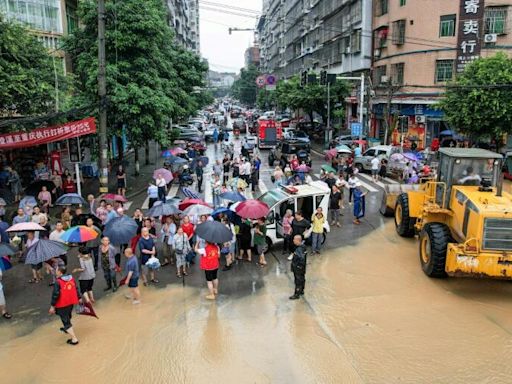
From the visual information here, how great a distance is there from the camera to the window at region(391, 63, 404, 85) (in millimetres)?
35869

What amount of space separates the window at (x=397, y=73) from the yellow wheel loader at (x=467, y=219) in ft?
82.5

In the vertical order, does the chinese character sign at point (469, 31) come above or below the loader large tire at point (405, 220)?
above

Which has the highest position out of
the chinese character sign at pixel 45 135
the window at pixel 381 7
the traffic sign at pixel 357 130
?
the window at pixel 381 7

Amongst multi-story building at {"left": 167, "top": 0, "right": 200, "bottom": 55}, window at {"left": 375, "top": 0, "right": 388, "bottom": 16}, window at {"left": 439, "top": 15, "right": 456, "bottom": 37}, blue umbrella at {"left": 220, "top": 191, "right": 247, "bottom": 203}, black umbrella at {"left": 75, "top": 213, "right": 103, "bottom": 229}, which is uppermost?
multi-story building at {"left": 167, "top": 0, "right": 200, "bottom": 55}

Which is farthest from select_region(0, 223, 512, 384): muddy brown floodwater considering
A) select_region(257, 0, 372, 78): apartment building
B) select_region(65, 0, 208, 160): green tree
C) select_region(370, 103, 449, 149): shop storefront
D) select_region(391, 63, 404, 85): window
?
select_region(257, 0, 372, 78): apartment building

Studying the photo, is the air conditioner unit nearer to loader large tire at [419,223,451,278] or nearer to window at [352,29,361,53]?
window at [352,29,361,53]

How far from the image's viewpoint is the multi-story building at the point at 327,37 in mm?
41875

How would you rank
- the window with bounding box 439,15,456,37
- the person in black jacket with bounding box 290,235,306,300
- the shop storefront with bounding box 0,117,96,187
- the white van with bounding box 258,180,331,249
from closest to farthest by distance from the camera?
the person in black jacket with bounding box 290,235,306,300
the white van with bounding box 258,180,331,249
the shop storefront with bounding box 0,117,96,187
the window with bounding box 439,15,456,37

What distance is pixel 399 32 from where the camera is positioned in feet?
117

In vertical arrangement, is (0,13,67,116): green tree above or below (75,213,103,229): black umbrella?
above

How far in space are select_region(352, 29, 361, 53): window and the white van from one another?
105 feet

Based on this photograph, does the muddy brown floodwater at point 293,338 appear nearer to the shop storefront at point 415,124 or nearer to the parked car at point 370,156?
the parked car at point 370,156

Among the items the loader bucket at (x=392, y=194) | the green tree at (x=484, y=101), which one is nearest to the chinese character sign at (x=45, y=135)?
Result: the loader bucket at (x=392, y=194)

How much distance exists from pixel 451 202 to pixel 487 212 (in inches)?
67.7
